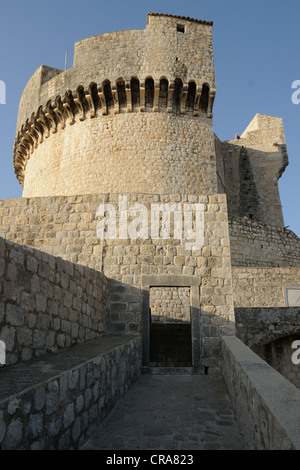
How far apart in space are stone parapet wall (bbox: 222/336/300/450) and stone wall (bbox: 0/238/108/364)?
6.08ft

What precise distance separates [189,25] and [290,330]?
40.8 ft

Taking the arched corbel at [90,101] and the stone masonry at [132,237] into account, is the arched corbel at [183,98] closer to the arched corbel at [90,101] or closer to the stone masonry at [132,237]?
the stone masonry at [132,237]

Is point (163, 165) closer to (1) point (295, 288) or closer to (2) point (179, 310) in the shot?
(2) point (179, 310)

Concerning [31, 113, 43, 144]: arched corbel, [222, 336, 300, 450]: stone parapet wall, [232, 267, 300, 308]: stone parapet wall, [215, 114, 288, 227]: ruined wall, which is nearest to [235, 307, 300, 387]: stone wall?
[232, 267, 300, 308]: stone parapet wall

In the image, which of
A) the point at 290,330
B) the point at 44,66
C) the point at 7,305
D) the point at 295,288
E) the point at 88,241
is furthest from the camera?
the point at 44,66

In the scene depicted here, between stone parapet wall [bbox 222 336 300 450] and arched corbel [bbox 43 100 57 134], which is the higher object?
arched corbel [bbox 43 100 57 134]

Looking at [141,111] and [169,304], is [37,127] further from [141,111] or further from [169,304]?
[169,304]

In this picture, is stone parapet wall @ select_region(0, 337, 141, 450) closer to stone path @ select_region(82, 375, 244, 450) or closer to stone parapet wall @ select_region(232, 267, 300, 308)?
stone path @ select_region(82, 375, 244, 450)

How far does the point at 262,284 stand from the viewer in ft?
37.2

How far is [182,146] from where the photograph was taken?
1359cm

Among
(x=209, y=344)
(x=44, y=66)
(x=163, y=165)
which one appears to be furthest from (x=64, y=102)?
(x=209, y=344)

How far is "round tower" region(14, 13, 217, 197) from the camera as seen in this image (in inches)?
523

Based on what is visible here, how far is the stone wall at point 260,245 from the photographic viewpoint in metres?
13.4

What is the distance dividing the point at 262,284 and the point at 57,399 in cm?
1003
